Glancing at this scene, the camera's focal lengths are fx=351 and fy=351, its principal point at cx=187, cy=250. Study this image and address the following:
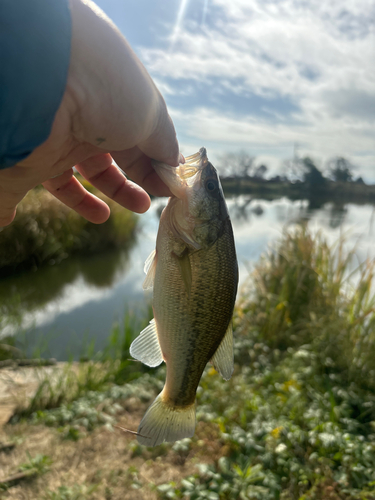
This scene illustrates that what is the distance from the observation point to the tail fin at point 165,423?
1453mm

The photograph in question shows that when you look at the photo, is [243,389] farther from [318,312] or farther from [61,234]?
[61,234]

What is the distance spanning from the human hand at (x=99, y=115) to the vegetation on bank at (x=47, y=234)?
8.27 meters

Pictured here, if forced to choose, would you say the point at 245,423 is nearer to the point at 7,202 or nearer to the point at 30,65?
→ the point at 7,202

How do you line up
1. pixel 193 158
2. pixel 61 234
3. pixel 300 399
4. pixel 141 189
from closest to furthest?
pixel 193 158
pixel 141 189
pixel 300 399
pixel 61 234

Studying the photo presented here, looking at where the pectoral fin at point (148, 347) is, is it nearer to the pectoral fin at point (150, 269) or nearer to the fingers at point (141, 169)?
the pectoral fin at point (150, 269)

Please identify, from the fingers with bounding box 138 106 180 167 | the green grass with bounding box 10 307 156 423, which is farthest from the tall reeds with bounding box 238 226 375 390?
the fingers with bounding box 138 106 180 167

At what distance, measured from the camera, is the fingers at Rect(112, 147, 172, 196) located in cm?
178

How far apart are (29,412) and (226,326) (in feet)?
10.6

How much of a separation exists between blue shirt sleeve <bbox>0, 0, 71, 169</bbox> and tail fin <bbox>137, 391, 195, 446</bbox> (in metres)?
1.17

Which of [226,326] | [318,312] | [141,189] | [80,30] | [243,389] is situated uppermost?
[80,30]

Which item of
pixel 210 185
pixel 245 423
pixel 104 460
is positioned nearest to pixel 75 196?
pixel 210 185

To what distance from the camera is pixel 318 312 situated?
545cm

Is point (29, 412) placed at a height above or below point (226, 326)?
below

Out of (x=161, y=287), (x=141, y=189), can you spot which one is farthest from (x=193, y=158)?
(x=161, y=287)
